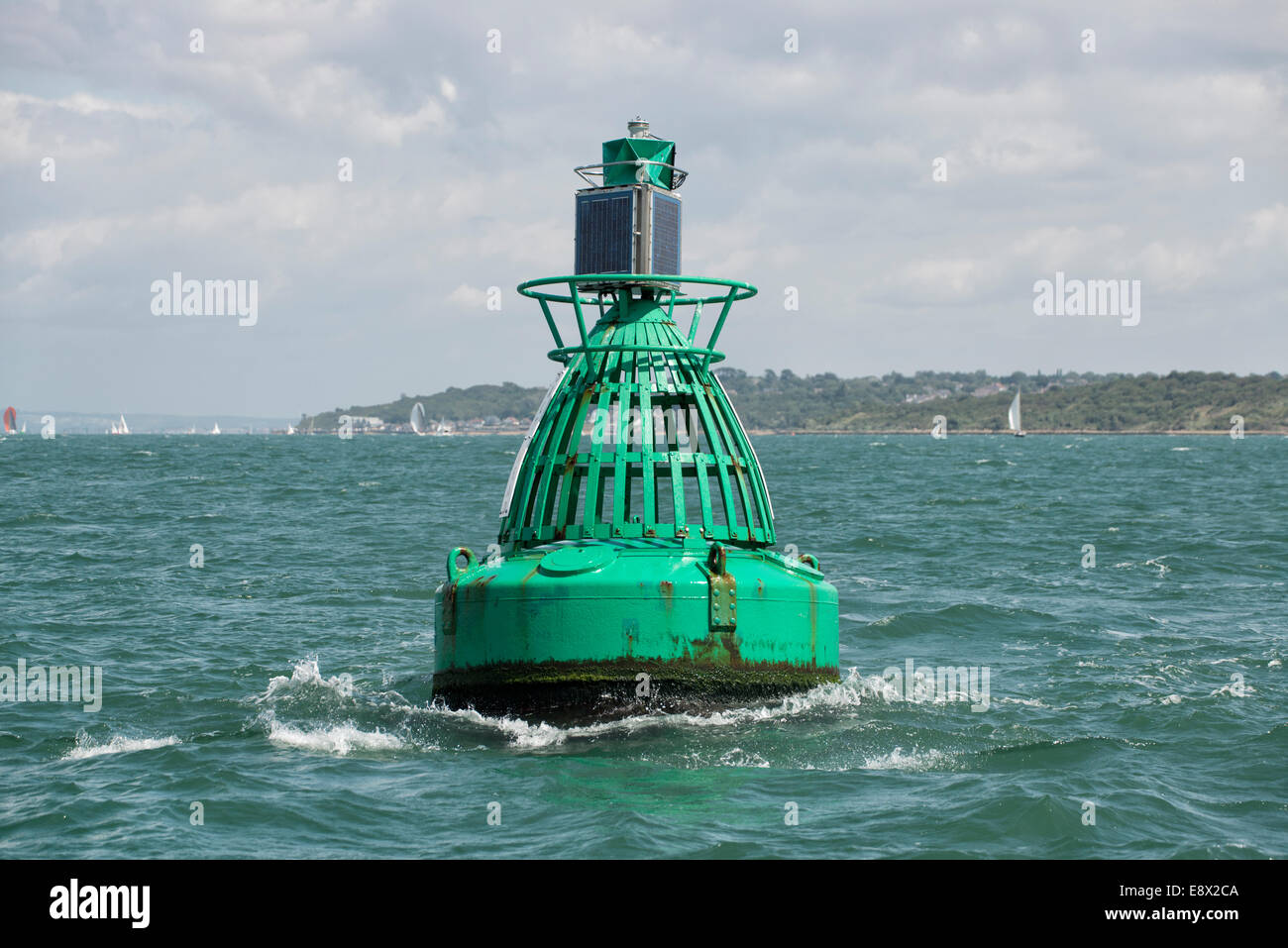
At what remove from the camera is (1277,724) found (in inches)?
672

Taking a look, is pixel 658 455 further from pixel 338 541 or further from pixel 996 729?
pixel 338 541

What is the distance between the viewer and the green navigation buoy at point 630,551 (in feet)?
52.3

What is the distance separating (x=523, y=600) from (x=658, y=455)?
264 centimetres

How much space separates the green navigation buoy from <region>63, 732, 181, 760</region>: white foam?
10.5 ft

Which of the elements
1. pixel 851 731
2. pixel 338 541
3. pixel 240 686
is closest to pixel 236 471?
pixel 338 541

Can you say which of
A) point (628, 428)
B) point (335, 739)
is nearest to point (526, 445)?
point (628, 428)

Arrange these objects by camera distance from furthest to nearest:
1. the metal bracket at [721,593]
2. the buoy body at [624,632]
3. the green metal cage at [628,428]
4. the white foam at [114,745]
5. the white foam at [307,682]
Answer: the white foam at [307,682] → the green metal cage at [628,428] → the metal bracket at [721,593] → the buoy body at [624,632] → the white foam at [114,745]

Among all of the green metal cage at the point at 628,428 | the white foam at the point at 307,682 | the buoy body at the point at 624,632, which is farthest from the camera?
the white foam at the point at 307,682

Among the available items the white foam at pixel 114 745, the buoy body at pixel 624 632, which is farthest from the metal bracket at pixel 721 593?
the white foam at pixel 114 745

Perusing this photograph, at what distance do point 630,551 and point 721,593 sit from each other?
1.29m

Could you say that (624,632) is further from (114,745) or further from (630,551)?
(114,745)

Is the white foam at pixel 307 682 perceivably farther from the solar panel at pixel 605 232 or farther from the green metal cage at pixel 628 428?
the solar panel at pixel 605 232

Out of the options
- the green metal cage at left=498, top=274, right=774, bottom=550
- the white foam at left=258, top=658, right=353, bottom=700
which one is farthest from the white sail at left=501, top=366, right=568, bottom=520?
the white foam at left=258, top=658, right=353, bottom=700

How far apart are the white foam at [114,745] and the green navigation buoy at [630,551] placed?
3190mm
